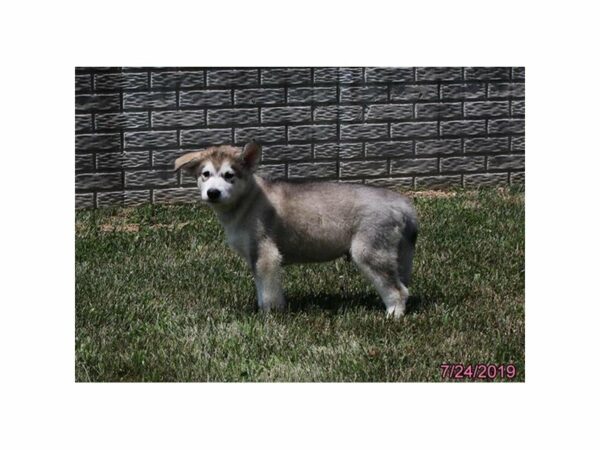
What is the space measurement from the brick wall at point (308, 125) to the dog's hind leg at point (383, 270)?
883 mm

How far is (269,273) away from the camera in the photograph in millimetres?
7234

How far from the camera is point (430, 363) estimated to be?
6789 millimetres

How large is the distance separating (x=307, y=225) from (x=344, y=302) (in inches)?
23.1

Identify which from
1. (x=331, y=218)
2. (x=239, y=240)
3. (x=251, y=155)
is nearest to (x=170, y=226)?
(x=239, y=240)

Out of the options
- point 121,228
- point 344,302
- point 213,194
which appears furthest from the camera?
point 121,228

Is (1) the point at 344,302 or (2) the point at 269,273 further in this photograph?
(1) the point at 344,302

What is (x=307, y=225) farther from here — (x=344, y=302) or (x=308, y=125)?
(x=308, y=125)

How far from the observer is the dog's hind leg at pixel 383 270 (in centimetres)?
717

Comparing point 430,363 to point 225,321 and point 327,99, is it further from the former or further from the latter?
point 327,99

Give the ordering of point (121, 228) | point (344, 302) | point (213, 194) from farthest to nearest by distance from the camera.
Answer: point (121, 228), point (344, 302), point (213, 194)

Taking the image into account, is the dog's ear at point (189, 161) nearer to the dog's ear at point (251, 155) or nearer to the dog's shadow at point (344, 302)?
the dog's ear at point (251, 155)

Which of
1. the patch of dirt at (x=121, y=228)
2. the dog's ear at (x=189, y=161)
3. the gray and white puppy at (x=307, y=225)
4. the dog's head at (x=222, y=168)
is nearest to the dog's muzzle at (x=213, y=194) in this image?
the dog's head at (x=222, y=168)

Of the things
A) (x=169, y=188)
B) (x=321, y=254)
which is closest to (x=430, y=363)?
(x=321, y=254)

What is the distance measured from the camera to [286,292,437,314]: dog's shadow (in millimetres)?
7387
